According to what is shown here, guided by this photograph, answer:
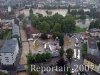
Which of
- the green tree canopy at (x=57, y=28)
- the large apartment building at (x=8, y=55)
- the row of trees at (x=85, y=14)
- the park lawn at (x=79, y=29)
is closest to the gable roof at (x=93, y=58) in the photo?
the large apartment building at (x=8, y=55)

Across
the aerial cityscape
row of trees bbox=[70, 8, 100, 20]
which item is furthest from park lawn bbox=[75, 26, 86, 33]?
row of trees bbox=[70, 8, 100, 20]

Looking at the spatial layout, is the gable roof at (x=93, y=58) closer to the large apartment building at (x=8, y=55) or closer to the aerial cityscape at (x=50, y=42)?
the aerial cityscape at (x=50, y=42)

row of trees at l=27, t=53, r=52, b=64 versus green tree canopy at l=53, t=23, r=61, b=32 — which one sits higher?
green tree canopy at l=53, t=23, r=61, b=32

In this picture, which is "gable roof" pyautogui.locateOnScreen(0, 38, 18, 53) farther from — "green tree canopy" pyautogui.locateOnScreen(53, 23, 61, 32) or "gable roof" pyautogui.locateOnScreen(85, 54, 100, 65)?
"gable roof" pyautogui.locateOnScreen(85, 54, 100, 65)

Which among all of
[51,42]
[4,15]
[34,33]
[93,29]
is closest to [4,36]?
[34,33]

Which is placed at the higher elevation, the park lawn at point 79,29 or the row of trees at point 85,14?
the row of trees at point 85,14

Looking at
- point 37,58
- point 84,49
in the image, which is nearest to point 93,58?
point 84,49

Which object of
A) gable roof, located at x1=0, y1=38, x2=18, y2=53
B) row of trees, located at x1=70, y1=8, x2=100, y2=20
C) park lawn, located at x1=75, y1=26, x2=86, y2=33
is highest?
row of trees, located at x1=70, y1=8, x2=100, y2=20

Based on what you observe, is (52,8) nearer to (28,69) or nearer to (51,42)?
(51,42)

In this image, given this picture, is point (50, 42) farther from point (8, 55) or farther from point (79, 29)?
point (8, 55)
